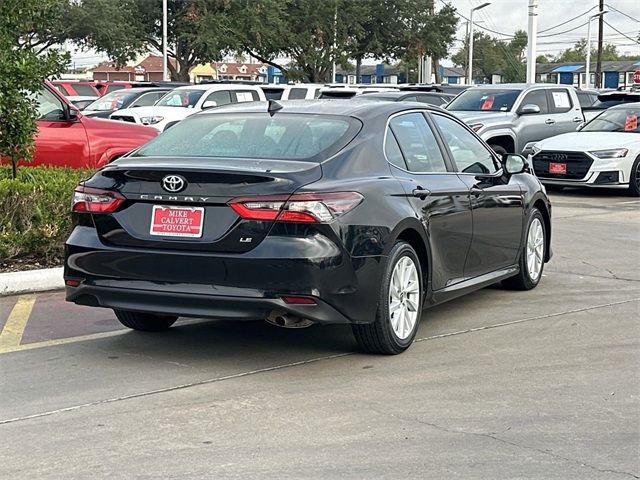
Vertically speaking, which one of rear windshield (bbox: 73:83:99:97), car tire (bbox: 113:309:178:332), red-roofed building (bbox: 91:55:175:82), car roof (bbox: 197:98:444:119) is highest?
red-roofed building (bbox: 91:55:175:82)

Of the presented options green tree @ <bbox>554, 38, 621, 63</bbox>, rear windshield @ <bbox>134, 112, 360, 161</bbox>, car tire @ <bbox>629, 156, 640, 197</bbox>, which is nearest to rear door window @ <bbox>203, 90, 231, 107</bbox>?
car tire @ <bbox>629, 156, 640, 197</bbox>

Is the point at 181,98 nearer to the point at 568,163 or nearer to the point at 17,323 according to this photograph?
the point at 568,163

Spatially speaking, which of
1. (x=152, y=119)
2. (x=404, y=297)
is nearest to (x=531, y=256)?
(x=404, y=297)

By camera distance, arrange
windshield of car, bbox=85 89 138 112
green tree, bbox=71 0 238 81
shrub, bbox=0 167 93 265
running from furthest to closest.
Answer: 1. green tree, bbox=71 0 238 81
2. windshield of car, bbox=85 89 138 112
3. shrub, bbox=0 167 93 265

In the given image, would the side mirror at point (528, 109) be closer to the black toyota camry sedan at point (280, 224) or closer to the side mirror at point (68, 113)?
the side mirror at point (68, 113)

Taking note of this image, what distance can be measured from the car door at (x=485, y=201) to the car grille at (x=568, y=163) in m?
9.06

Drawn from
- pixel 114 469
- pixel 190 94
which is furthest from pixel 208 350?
pixel 190 94

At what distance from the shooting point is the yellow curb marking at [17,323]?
6818 millimetres

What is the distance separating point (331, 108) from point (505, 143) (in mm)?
13075

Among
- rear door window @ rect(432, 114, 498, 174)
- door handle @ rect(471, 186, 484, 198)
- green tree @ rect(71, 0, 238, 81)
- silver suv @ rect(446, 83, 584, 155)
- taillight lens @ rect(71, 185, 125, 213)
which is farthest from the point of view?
green tree @ rect(71, 0, 238, 81)

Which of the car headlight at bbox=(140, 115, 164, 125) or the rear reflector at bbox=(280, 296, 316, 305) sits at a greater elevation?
the car headlight at bbox=(140, 115, 164, 125)

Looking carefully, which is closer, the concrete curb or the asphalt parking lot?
the asphalt parking lot

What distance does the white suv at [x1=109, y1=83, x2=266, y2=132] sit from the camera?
74.8 feet

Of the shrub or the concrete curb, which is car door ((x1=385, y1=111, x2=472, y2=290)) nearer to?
the concrete curb
